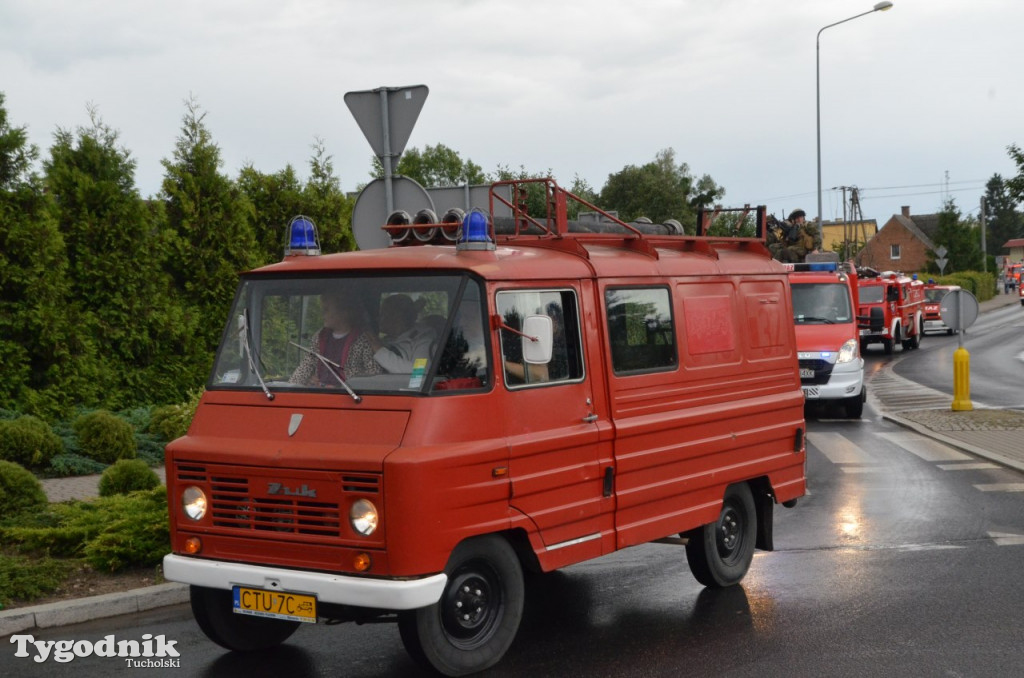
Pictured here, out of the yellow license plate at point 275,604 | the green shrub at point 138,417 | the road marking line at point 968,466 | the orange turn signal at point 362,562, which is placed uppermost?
the orange turn signal at point 362,562

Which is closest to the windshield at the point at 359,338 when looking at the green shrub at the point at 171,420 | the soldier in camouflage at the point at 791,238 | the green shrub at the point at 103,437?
the green shrub at the point at 103,437

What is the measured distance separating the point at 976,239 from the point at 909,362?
60868 mm

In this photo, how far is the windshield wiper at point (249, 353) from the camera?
21.5 feet

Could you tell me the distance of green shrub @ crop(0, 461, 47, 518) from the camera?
32.6 ft

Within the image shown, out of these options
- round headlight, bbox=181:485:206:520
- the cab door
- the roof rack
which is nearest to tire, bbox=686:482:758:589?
the cab door

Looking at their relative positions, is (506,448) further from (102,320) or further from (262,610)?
(102,320)

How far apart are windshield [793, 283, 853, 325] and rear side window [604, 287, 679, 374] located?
13.6 metres

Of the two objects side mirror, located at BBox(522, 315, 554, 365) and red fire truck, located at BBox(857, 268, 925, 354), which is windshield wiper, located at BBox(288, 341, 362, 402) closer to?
side mirror, located at BBox(522, 315, 554, 365)

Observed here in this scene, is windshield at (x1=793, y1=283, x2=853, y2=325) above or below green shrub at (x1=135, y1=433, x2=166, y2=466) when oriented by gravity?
above

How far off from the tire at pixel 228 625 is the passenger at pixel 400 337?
1682mm

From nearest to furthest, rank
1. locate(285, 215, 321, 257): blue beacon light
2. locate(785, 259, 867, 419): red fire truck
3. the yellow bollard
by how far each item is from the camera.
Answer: locate(285, 215, 321, 257): blue beacon light < locate(785, 259, 867, 419): red fire truck < the yellow bollard

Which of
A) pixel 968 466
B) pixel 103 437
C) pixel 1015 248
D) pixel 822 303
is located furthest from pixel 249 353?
pixel 1015 248

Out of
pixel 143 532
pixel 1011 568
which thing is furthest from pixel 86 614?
pixel 1011 568

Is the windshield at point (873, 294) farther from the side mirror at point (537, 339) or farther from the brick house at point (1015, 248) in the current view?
the brick house at point (1015, 248)
